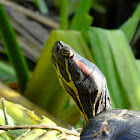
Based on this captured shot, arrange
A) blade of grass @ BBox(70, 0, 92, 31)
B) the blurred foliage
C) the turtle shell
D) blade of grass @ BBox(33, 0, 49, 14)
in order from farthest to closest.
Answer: blade of grass @ BBox(33, 0, 49, 14) → blade of grass @ BBox(70, 0, 92, 31) → the blurred foliage → the turtle shell

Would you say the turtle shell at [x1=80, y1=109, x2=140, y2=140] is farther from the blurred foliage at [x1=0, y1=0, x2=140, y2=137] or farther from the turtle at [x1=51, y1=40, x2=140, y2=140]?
the blurred foliage at [x1=0, y1=0, x2=140, y2=137]

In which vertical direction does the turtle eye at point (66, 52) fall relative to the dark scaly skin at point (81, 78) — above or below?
above

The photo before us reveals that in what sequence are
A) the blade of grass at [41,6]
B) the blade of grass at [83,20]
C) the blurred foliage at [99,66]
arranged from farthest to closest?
1. the blade of grass at [41,6]
2. the blade of grass at [83,20]
3. the blurred foliage at [99,66]

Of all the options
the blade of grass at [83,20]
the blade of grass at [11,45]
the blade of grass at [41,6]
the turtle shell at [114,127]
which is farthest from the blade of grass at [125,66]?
the blade of grass at [41,6]

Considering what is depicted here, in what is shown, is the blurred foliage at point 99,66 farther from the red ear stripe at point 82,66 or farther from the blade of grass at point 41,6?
the blade of grass at point 41,6

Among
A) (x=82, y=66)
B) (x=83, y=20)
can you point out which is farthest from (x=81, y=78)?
(x=83, y=20)

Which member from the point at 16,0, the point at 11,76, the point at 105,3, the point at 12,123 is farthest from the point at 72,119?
the point at 105,3

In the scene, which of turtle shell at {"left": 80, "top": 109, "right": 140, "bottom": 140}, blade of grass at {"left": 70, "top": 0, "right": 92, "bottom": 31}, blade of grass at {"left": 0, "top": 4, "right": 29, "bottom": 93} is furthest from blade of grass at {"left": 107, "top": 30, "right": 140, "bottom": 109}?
turtle shell at {"left": 80, "top": 109, "right": 140, "bottom": 140}

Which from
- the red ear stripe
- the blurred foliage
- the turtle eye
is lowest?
the blurred foliage
